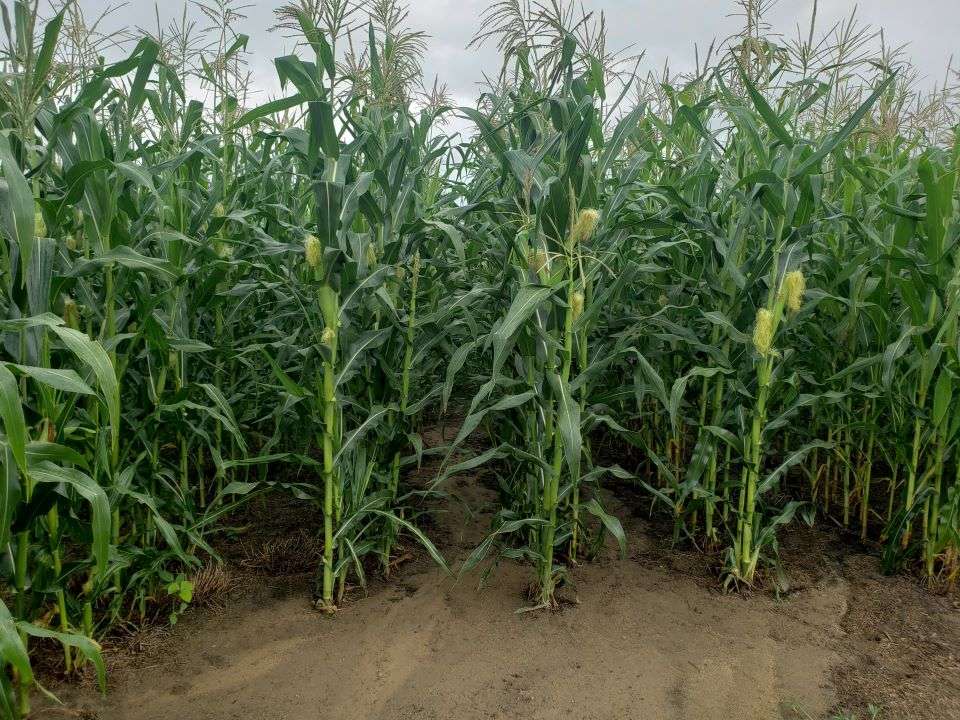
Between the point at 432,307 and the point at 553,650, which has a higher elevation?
the point at 432,307

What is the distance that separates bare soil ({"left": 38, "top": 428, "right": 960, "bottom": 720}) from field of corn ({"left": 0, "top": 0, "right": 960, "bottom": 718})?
0.15 meters

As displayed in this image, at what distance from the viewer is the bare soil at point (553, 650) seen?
2580 mm

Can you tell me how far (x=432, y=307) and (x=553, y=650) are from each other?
161cm

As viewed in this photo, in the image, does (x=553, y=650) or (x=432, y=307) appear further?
(x=432, y=307)

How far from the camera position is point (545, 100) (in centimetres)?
264

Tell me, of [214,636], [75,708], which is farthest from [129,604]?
[75,708]

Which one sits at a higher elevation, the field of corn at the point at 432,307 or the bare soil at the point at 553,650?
the field of corn at the point at 432,307

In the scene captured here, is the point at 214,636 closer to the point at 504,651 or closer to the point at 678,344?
the point at 504,651

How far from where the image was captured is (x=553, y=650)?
2863 millimetres

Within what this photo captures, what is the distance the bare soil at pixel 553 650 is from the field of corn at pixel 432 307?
0.15 meters

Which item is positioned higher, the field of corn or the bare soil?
the field of corn

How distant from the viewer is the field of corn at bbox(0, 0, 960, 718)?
8.00 ft

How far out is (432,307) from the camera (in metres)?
3.47

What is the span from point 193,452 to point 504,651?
2.07m
